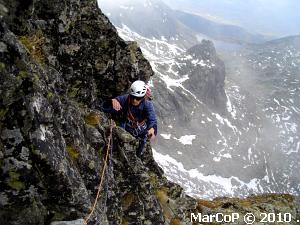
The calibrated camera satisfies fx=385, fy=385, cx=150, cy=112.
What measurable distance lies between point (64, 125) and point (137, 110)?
705 centimetres

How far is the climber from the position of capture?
1935 centimetres

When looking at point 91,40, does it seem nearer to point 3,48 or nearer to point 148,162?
point 148,162

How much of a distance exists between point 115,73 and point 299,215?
23918 mm

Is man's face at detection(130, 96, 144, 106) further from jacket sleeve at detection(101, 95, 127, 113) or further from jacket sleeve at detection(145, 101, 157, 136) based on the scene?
jacket sleeve at detection(101, 95, 127, 113)

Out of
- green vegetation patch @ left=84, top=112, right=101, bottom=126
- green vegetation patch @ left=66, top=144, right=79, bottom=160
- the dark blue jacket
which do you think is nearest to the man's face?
the dark blue jacket

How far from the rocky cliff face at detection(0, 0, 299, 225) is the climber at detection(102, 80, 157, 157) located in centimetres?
111

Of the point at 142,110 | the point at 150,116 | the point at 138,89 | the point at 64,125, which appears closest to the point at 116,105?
the point at 138,89

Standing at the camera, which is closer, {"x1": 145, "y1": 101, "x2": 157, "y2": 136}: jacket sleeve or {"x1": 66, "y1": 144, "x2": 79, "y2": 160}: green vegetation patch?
{"x1": 66, "y1": 144, "x2": 79, "y2": 160}: green vegetation patch

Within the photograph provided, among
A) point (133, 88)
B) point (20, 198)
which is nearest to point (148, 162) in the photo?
point (133, 88)

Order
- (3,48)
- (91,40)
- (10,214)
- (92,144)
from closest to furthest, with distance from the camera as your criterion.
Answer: (3,48) → (10,214) → (92,144) → (91,40)

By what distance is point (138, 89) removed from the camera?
19.1 m

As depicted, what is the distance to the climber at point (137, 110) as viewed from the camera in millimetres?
19353

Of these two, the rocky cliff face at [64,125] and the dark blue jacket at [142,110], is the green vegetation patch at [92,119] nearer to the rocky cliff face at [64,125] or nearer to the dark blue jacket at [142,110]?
the rocky cliff face at [64,125]

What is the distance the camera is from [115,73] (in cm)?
2488
